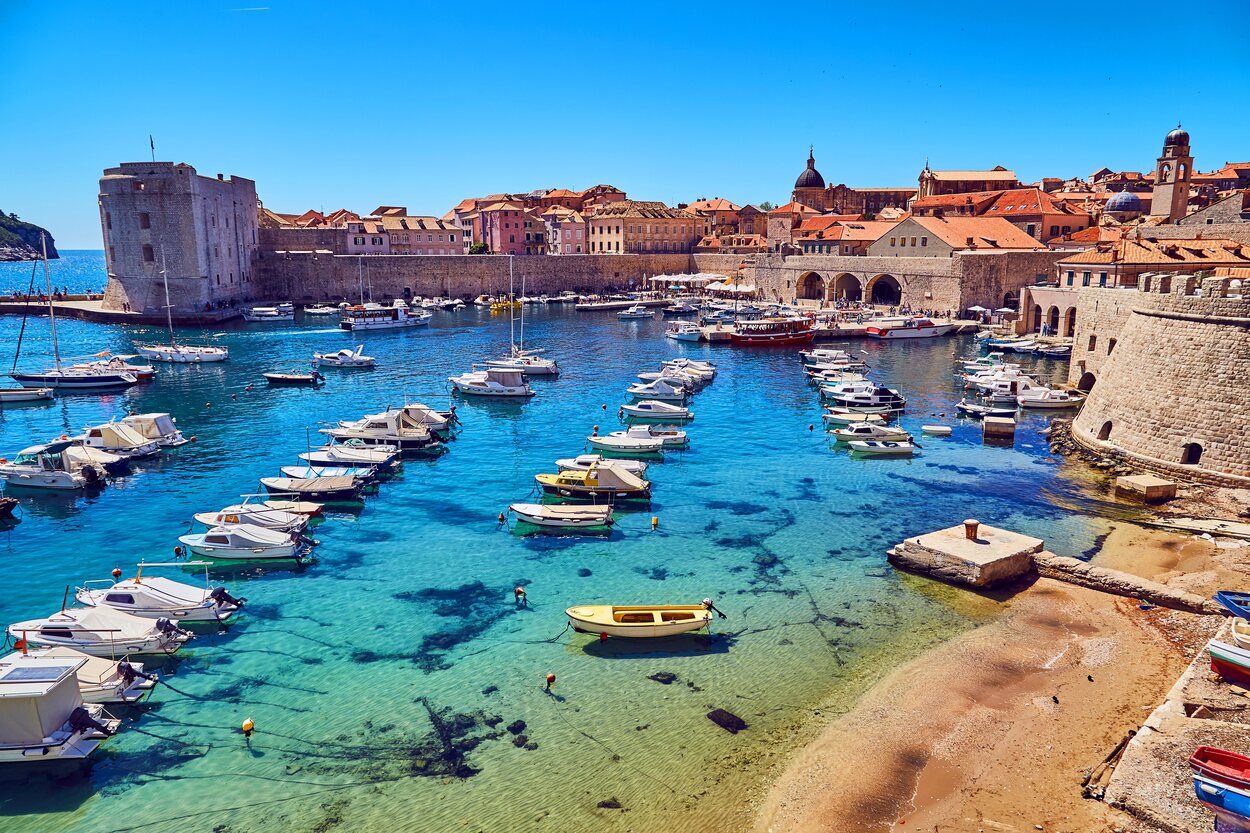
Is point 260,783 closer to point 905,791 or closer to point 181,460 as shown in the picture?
point 905,791

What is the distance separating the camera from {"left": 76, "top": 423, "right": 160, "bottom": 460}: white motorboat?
31.0 m

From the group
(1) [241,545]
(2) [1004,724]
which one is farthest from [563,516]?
(2) [1004,724]

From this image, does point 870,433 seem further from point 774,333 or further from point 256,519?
point 774,333

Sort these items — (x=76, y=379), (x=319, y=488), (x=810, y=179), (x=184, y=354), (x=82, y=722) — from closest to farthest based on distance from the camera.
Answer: (x=82, y=722)
(x=319, y=488)
(x=76, y=379)
(x=184, y=354)
(x=810, y=179)

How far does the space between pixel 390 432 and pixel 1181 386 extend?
2760 cm

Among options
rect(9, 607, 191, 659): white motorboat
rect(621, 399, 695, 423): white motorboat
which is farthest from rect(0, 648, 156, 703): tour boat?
rect(621, 399, 695, 423): white motorboat

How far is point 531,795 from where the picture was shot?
12.6 m

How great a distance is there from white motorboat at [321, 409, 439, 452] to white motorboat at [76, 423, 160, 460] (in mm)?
6488

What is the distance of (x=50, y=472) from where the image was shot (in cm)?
2739

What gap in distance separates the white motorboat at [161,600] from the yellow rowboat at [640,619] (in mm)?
7632

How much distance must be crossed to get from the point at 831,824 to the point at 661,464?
19632 millimetres

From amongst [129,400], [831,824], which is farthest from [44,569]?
[129,400]

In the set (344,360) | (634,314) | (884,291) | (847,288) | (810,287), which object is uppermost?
(810,287)

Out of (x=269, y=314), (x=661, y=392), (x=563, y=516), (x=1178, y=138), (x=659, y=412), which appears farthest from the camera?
(x=269, y=314)
